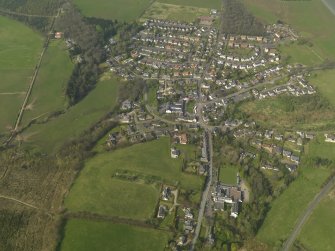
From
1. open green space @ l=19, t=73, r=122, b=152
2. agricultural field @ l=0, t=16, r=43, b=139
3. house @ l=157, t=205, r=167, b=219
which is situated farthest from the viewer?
agricultural field @ l=0, t=16, r=43, b=139

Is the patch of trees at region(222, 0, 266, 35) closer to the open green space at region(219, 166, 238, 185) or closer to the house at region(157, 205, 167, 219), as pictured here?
the open green space at region(219, 166, 238, 185)

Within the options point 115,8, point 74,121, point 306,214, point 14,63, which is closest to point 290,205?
point 306,214

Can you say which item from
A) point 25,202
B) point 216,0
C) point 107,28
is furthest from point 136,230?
point 216,0

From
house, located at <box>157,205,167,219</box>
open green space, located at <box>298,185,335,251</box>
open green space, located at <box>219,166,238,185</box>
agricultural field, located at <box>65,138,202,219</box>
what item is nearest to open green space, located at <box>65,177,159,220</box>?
agricultural field, located at <box>65,138,202,219</box>

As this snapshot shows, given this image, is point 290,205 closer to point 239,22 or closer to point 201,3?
point 239,22

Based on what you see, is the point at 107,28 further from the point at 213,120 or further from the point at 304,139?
the point at 304,139

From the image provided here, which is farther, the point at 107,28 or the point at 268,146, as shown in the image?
the point at 107,28
